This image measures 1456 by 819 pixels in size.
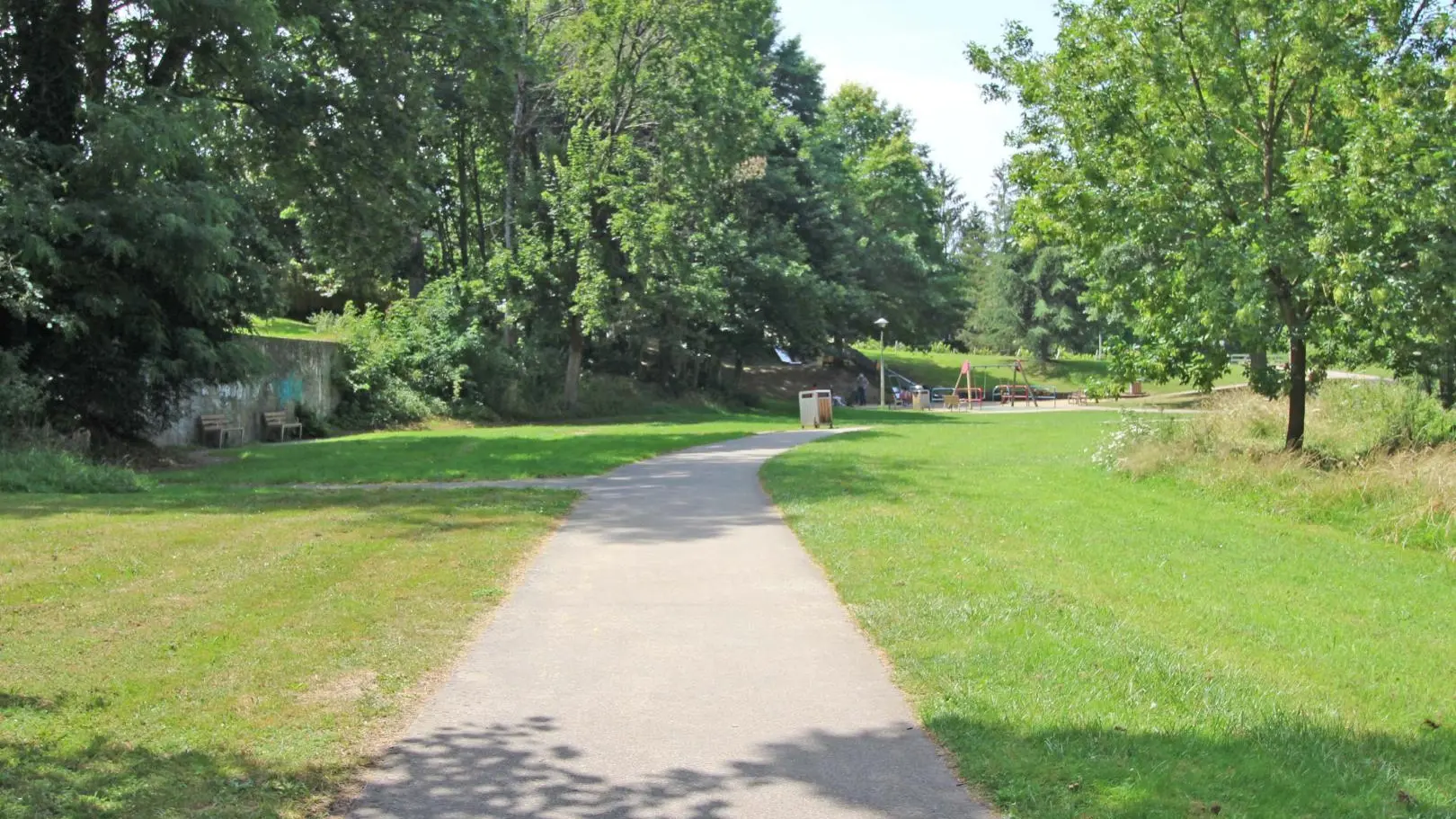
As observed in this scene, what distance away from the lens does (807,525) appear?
41.9 feet

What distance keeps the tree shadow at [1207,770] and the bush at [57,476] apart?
13.7 metres

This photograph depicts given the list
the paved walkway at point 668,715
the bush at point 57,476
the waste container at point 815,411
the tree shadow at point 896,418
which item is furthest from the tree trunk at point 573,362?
the paved walkway at point 668,715

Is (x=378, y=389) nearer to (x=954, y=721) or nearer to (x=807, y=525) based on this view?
(x=807, y=525)

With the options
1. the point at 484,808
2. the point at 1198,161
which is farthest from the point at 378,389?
the point at 484,808

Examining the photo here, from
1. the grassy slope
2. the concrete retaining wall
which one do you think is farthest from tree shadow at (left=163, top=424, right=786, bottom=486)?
the grassy slope

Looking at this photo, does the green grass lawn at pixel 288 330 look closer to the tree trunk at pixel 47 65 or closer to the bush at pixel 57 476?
the tree trunk at pixel 47 65

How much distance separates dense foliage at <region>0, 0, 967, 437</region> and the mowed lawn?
36.9ft

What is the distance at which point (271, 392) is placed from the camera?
96.4 ft

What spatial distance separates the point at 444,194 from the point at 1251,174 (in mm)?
29933

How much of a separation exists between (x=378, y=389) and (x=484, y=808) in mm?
30375

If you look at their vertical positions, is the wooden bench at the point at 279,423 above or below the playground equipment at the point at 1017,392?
below

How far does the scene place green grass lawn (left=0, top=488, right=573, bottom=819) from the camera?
197 inches

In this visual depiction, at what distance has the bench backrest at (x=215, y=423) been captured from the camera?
26.3 metres

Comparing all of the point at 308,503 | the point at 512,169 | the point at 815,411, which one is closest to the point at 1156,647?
the point at 308,503
